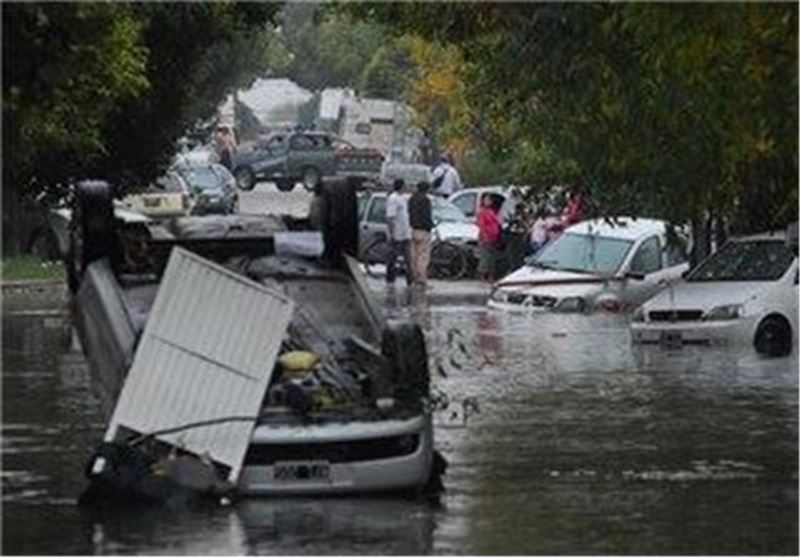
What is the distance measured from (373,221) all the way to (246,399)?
32803 mm

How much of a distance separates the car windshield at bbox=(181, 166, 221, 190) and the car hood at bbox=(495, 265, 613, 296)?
78.0ft

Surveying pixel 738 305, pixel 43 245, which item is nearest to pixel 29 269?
pixel 43 245

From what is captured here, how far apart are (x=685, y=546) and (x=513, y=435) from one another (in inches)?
239

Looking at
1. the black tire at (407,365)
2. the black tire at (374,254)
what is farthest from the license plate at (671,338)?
the black tire at (374,254)

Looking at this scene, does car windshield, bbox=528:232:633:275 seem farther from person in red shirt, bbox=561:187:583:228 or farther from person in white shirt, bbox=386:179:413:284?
person in white shirt, bbox=386:179:413:284

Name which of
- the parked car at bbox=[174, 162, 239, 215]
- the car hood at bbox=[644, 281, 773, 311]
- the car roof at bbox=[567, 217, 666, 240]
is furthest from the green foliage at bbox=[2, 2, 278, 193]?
the parked car at bbox=[174, 162, 239, 215]

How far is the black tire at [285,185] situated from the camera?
3145 inches

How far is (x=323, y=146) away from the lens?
81.0 meters

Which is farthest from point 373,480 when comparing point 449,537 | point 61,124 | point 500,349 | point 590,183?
point 500,349

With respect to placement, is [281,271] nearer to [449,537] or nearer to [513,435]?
[513,435]

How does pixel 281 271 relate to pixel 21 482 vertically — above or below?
above

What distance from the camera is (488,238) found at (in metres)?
49.0

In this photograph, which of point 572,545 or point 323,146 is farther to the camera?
point 323,146

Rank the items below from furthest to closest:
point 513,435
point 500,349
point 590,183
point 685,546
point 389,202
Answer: point 389,202 → point 500,349 → point 590,183 → point 513,435 → point 685,546
